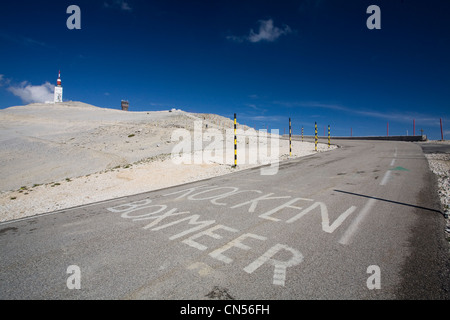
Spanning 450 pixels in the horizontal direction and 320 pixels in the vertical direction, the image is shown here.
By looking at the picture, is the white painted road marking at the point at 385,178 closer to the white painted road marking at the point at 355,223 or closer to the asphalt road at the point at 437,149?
the white painted road marking at the point at 355,223

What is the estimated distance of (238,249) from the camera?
108 inches

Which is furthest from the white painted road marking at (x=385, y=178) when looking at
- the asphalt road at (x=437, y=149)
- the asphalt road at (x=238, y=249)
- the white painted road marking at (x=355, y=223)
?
the asphalt road at (x=437, y=149)

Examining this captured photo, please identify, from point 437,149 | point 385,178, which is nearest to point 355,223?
point 385,178

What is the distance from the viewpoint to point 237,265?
7.81 ft

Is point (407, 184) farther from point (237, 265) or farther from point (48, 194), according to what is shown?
point (48, 194)

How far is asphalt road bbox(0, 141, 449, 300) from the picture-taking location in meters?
2.04

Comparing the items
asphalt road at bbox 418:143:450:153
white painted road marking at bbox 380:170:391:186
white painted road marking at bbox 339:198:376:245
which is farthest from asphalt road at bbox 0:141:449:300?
asphalt road at bbox 418:143:450:153

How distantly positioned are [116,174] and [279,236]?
8607mm

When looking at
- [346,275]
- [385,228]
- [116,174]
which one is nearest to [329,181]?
[385,228]

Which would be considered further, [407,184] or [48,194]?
[48,194]

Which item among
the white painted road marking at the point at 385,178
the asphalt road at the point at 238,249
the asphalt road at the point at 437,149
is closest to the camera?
the asphalt road at the point at 238,249

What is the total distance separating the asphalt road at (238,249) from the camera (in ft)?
6.70
